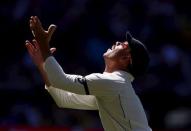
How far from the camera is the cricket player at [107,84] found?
7520mm

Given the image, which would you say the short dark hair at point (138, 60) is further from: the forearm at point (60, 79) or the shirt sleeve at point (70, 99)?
the forearm at point (60, 79)

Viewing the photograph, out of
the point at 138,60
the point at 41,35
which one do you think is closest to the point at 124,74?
the point at 138,60

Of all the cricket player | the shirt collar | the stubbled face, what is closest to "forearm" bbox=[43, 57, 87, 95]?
the cricket player

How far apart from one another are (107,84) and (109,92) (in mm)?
83

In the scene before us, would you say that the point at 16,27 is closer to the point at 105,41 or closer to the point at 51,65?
the point at 105,41

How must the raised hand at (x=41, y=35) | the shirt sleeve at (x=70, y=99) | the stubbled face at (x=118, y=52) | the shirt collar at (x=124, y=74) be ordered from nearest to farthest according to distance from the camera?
the raised hand at (x=41, y=35), the shirt collar at (x=124, y=74), the stubbled face at (x=118, y=52), the shirt sleeve at (x=70, y=99)

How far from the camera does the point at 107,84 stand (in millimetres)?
7676

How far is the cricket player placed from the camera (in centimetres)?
752

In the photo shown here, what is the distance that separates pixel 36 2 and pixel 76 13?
2.09 feet

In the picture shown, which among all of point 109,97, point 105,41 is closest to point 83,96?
point 109,97

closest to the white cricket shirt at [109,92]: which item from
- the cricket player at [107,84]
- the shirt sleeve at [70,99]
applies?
the cricket player at [107,84]

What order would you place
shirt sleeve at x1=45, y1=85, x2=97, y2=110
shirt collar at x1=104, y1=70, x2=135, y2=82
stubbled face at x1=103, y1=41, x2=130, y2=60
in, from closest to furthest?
shirt collar at x1=104, y1=70, x2=135, y2=82 → stubbled face at x1=103, y1=41, x2=130, y2=60 → shirt sleeve at x1=45, y1=85, x2=97, y2=110

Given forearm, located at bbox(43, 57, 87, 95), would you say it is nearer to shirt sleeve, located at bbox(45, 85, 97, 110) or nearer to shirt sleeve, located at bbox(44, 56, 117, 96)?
shirt sleeve, located at bbox(44, 56, 117, 96)

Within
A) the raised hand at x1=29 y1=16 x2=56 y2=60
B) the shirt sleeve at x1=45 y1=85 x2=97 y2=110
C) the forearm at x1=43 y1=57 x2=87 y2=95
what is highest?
the raised hand at x1=29 y1=16 x2=56 y2=60
